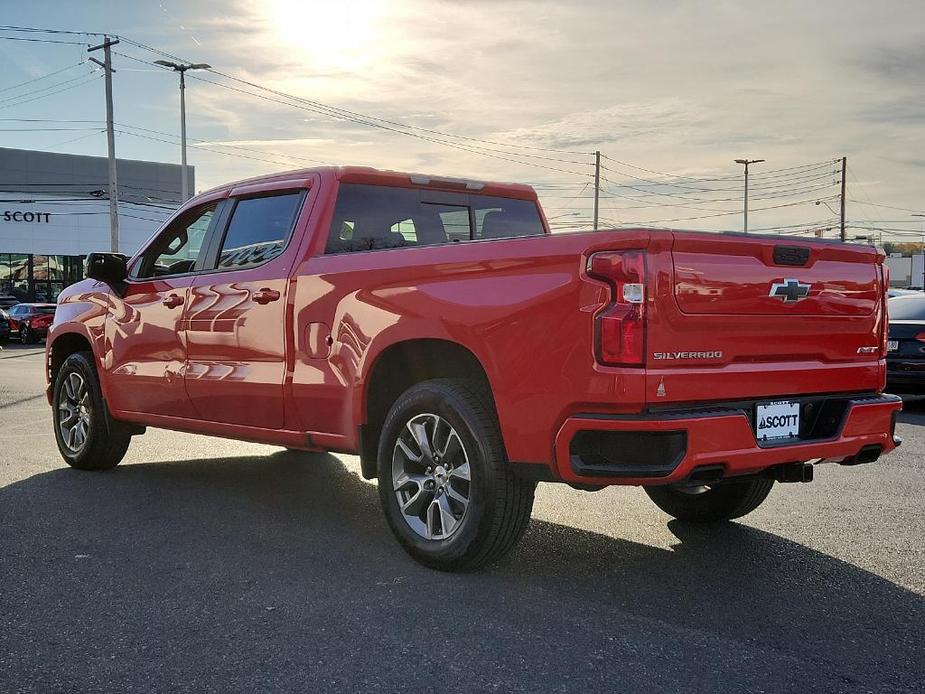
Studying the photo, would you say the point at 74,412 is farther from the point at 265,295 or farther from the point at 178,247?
the point at 265,295

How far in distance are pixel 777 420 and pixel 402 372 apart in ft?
6.14

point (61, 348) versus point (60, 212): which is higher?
point (60, 212)

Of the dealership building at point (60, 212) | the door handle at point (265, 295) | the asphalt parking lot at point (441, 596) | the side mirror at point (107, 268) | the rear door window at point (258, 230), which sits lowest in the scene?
the asphalt parking lot at point (441, 596)

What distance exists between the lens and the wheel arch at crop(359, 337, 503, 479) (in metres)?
4.93

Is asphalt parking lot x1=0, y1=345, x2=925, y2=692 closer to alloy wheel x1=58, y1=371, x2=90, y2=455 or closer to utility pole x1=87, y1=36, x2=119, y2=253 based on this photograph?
alloy wheel x1=58, y1=371, x2=90, y2=455

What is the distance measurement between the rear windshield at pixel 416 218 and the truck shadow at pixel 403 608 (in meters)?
1.62

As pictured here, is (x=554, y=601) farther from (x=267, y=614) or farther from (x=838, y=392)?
(x=838, y=392)

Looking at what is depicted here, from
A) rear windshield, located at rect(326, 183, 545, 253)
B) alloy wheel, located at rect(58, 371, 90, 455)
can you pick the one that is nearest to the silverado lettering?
rear windshield, located at rect(326, 183, 545, 253)

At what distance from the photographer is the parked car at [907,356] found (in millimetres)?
11922

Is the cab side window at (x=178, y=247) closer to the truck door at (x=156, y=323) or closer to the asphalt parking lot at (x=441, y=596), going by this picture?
→ the truck door at (x=156, y=323)

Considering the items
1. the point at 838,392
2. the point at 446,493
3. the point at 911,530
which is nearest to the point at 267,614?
the point at 446,493

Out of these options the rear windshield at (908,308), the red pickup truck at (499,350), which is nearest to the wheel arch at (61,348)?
the red pickup truck at (499,350)

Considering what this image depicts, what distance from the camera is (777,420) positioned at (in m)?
4.46

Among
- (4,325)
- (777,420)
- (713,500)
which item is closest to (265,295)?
(713,500)
